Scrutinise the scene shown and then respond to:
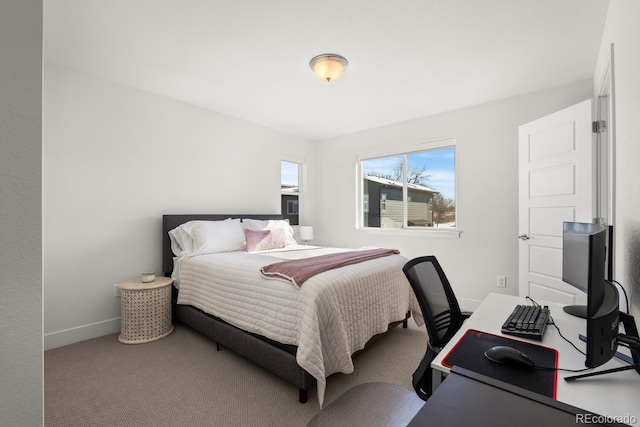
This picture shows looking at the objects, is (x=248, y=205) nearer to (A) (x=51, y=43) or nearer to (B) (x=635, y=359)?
(A) (x=51, y=43)

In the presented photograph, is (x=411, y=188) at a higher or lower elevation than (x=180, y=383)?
higher

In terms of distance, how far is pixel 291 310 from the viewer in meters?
1.95

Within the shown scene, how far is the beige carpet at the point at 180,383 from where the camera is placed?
5.70ft

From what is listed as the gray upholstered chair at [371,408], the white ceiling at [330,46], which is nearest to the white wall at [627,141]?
the white ceiling at [330,46]

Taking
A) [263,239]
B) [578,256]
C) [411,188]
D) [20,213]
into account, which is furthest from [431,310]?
[411,188]

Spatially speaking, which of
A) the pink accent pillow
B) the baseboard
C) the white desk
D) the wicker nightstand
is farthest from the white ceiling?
the baseboard

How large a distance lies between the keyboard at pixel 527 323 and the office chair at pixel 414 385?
30cm

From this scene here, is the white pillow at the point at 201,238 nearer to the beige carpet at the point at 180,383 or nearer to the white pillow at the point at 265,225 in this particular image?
the white pillow at the point at 265,225

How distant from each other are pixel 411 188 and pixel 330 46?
2.56 meters

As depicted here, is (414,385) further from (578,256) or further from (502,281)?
(502,281)

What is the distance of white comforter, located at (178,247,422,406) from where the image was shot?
1.85 metres

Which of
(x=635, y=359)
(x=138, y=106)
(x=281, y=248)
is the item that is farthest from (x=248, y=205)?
(x=635, y=359)

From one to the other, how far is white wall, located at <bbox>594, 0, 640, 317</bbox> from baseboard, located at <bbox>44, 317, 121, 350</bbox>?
12.8 ft

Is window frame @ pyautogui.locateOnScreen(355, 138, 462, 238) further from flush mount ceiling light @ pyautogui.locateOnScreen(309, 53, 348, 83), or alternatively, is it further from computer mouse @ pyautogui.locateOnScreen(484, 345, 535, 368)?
computer mouse @ pyautogui.locateOnScreen(484, 345, 535, 368)
